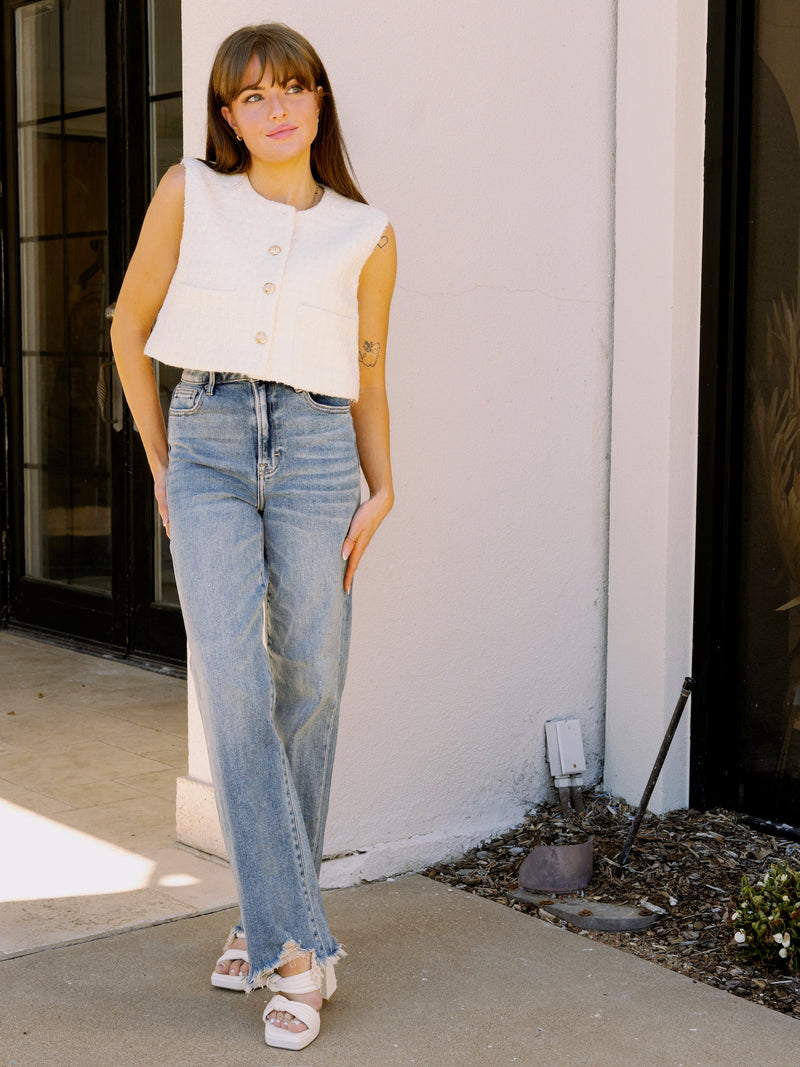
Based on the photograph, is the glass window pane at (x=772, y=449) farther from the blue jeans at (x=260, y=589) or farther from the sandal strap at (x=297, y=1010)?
the sandal strap at (x=297, y=1010)

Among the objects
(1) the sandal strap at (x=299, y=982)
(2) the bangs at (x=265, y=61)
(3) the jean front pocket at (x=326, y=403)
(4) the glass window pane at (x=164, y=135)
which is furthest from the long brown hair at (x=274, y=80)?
(4) the glass window pane at (x=164, y=135)

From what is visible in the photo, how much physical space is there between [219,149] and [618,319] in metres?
1.38

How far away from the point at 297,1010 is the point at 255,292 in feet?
3.97

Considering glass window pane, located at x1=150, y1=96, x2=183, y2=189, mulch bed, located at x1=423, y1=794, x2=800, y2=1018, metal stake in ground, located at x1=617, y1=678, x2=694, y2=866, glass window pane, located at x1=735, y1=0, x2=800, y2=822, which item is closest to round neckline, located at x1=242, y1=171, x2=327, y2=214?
glass window pane, located at x1=735, y1=0, x2=800, y2=822

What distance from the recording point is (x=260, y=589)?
231 cm

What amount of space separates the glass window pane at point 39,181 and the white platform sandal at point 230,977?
406cm

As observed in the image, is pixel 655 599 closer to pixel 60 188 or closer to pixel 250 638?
pixel 250 638

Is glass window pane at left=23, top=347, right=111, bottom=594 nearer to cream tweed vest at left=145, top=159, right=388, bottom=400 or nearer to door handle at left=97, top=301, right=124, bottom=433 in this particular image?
door handle at left=97, top=301, right=124, bottom=433

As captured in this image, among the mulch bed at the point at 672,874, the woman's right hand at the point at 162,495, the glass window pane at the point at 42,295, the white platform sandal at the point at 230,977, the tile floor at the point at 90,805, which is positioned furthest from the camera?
the glass window pane at the point at 42,295

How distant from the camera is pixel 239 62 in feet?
7.59

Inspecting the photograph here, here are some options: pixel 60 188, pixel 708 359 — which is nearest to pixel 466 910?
pixel 708 359

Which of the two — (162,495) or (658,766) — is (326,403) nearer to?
(162,495)

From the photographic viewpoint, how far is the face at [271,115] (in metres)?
2.32

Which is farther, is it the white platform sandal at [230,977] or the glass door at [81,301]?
the glass door at [81,301]
